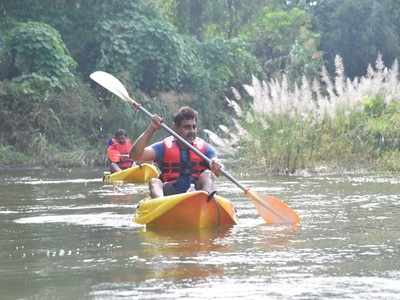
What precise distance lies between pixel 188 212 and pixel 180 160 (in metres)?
0.86

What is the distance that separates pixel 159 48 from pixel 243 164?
41.0ft

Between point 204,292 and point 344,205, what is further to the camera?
point 344,205

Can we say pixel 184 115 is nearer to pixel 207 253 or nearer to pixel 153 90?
pixel 207 253

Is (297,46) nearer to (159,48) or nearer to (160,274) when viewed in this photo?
(159,48)

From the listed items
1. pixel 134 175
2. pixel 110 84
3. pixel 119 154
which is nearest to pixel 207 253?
pixel 110 84

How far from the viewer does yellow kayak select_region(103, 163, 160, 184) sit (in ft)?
54.7

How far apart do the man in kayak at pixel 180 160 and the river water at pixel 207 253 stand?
0.53 metres

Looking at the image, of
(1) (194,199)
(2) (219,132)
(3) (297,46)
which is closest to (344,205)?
(1) (194,199)

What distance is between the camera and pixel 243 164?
56.1 ft

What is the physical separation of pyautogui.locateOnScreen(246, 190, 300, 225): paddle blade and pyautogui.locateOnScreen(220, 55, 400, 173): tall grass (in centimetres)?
666

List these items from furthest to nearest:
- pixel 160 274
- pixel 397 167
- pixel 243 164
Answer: pixel 243 164 < pixel 397 167 < pixel 160 274

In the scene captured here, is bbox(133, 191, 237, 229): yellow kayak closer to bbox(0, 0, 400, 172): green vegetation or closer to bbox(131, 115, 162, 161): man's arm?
bbox(131, 115, 162, 161): man's arm

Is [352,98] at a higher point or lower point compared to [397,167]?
higher

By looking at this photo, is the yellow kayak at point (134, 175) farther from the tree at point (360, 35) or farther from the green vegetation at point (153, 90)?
the tree at point (360, 35)
